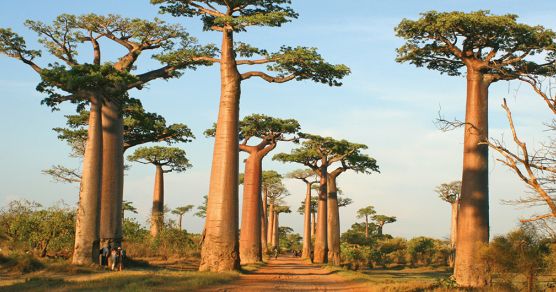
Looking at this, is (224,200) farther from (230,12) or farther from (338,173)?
(338,173)

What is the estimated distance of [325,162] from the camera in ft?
111

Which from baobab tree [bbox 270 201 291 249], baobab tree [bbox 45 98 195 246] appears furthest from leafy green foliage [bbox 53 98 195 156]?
baobab tree [bbox 270 201 291 249]

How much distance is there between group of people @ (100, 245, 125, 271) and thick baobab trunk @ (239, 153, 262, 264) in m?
8.60

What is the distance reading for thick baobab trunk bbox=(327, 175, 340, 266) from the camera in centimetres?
3384

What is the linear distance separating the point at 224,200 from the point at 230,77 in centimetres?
353

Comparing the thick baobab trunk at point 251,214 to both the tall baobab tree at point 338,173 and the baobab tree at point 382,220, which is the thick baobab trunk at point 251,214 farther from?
the baobab tree at point 382,220

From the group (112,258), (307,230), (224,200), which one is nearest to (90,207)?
(112,258)

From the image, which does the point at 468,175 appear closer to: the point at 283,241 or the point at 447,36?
the point at 447,36

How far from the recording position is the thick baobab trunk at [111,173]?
1931 cm

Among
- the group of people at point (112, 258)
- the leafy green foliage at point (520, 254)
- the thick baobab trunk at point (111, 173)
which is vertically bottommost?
the group of people at point (112, 258)

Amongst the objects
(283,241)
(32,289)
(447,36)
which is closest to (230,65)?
(447,36)

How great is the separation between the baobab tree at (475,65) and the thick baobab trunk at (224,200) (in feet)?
16.8

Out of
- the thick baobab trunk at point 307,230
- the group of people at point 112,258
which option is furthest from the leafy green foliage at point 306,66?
the thick baobab trunk at point 307,230

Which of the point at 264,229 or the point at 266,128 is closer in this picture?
the point at 266,128
